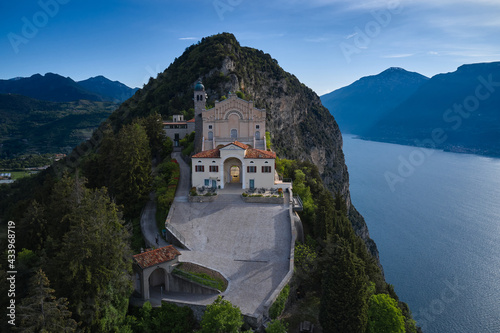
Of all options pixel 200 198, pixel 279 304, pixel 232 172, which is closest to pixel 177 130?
pixel 232 172

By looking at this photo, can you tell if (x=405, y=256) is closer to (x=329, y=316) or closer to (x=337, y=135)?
(x=329, y=316)

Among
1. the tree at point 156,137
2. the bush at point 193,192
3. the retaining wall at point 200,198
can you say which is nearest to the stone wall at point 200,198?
the retaining wall at point 200,198

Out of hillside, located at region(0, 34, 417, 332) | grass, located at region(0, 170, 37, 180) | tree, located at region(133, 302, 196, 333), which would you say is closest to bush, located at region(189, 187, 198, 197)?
hillside, located at region(0, 34, 417, 332)

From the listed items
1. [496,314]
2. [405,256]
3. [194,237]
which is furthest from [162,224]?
[405,256]

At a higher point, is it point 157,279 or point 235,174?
point 235,174

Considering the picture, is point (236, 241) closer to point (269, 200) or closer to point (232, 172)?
point (269, 200)
